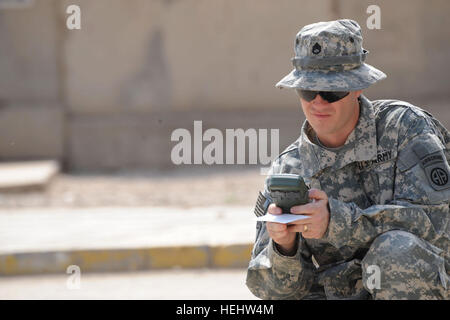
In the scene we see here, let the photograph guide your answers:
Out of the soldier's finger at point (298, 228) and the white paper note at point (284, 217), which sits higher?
the white paper note at point (284, 217)

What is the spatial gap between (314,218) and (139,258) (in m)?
3.01

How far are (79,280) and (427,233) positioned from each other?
306cm

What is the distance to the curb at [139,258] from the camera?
18.2ft

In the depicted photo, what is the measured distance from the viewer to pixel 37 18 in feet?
29.8

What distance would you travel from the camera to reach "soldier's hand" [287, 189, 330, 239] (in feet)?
8.84

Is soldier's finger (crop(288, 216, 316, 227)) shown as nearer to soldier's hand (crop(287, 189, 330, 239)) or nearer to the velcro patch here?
soldier's hand (crop(287, 189, 330, 239))

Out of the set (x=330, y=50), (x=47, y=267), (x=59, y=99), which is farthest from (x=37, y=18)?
(x=330, y=50)

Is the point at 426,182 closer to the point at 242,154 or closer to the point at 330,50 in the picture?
the point at 330,50

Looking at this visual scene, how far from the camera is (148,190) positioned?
7934 millimetres

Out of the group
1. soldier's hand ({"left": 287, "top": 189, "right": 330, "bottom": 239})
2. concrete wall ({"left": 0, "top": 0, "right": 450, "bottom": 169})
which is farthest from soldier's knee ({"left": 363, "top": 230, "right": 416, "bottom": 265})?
concrete wall ({"left": 0, "top": 0, "right": 450, "bottom": 169})

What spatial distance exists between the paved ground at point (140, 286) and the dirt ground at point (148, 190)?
A: 1.70 m

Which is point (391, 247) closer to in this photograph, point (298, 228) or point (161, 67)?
point (298, 228)

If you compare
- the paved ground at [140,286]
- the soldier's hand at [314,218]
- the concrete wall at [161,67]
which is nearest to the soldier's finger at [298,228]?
the soldier's hand at [314,218]

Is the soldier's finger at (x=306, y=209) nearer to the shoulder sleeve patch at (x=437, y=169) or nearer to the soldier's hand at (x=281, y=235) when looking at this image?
the soldier's hand at (x=281, y=235)
